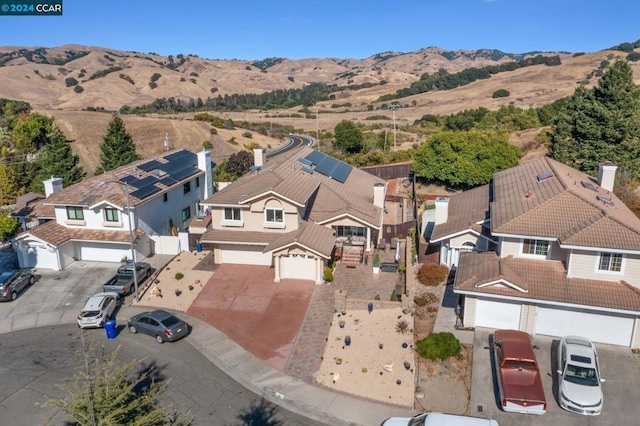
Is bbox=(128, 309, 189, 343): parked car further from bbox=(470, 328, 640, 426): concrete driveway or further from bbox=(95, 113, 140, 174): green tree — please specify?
bbox=(95, 113, 140, 174): green tree

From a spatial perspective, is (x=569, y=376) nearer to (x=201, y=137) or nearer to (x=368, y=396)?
(x=368, y=396)

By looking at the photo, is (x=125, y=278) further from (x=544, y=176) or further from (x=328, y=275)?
(x=544, y=176)

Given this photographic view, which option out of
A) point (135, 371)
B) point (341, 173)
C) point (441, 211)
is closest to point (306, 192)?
point (341, 173)

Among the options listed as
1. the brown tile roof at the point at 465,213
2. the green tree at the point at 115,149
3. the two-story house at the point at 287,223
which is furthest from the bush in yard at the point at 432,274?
the green tree at the point at 115,149

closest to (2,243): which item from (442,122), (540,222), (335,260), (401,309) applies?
(335,260)

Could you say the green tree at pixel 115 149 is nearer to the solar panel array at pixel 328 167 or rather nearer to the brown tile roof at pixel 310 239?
the solar panel array at pixel 328 167

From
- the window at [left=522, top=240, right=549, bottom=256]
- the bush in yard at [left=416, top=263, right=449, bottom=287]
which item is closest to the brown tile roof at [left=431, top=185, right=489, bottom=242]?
the bush in yard at [left=416, top=263, right=449, bottom=287]
